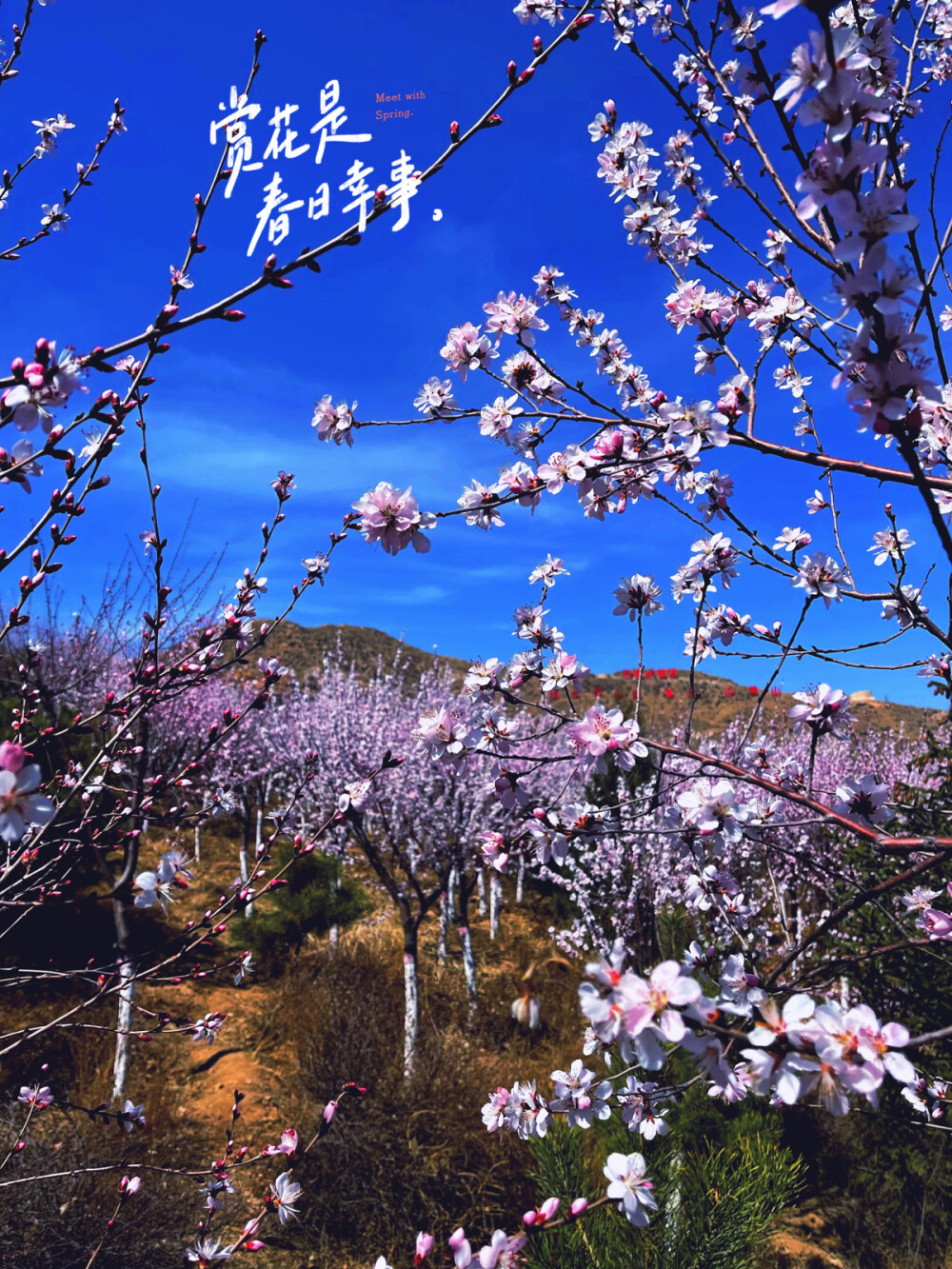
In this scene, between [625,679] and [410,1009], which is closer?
[410,1009]

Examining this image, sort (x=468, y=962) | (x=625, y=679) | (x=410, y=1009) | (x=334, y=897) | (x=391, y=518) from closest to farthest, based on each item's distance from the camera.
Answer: (x=391, y=518), (x=410, y=1009), (x=468, y=962), (x=334, y=897), (x=625, y=679)

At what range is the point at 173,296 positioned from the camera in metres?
1.58

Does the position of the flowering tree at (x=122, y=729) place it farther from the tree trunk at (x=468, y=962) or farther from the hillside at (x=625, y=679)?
the hillside at (x=625, y=679)

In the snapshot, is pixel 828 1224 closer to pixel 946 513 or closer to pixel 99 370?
pixel 946 513

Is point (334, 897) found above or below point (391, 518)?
below

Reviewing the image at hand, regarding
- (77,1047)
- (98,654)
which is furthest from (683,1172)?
(98,654)

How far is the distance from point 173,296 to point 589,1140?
580cm

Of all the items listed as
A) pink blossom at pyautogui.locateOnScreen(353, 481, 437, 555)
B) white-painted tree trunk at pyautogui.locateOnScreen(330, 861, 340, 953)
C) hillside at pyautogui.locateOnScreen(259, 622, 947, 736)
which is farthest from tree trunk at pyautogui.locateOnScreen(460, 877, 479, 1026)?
hillside at pyautogui.locateOnScreen(259, 622, 947, 736)

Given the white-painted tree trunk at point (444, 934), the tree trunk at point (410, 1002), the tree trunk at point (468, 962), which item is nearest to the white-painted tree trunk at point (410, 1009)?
the tree trunk at point (410, 1002)

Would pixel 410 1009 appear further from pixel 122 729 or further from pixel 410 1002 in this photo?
pixel 122 729

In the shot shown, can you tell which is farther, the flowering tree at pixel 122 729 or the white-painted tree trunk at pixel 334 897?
the white-painted tree trunk at pixel 334 897

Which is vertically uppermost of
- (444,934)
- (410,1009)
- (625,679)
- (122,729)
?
(625,679)

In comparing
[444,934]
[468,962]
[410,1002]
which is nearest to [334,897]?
[444,934]

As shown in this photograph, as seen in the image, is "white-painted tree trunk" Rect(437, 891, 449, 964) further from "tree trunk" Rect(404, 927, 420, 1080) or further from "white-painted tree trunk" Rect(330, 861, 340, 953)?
"tree trunk" Rect(404, 927, 420, 1080)
